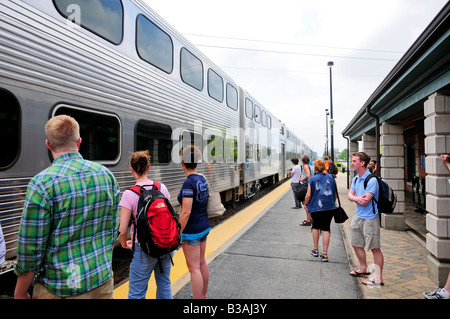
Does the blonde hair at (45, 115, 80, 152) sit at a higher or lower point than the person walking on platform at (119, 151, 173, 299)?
higher

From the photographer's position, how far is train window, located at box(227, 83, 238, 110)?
30.2 ft

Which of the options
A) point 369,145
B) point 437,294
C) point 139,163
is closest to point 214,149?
point 139,163

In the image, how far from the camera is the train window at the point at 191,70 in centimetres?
608

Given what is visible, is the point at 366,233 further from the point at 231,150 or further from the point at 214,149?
the point at 231,150

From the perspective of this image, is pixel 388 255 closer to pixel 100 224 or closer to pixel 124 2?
pixel 100 224

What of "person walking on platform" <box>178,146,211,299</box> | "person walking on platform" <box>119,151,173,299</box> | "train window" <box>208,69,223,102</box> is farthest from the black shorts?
"train window" <box>208,69,223,102</box>

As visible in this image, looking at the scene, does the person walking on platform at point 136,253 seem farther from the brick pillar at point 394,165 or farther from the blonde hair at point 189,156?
the brick pillar at point 394,165

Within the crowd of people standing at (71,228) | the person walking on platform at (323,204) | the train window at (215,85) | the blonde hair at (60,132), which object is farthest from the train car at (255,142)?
the blonde hair at (60,132)

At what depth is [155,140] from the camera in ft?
16.5

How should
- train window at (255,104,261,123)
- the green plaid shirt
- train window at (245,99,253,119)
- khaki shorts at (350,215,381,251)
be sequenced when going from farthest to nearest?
train window at (255,104,261,123) → train window at (245,99,253,119) → khaki shorts at (350,215,381,251) → the green plaid shirt

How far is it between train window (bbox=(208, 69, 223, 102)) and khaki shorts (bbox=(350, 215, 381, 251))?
197 inches

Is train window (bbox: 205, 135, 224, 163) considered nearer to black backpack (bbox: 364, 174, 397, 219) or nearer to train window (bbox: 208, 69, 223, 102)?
train window (bbox: 208, 69, 223, 102)

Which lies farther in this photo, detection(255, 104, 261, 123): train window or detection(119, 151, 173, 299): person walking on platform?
detection(255, 104, 261, 123): train window
